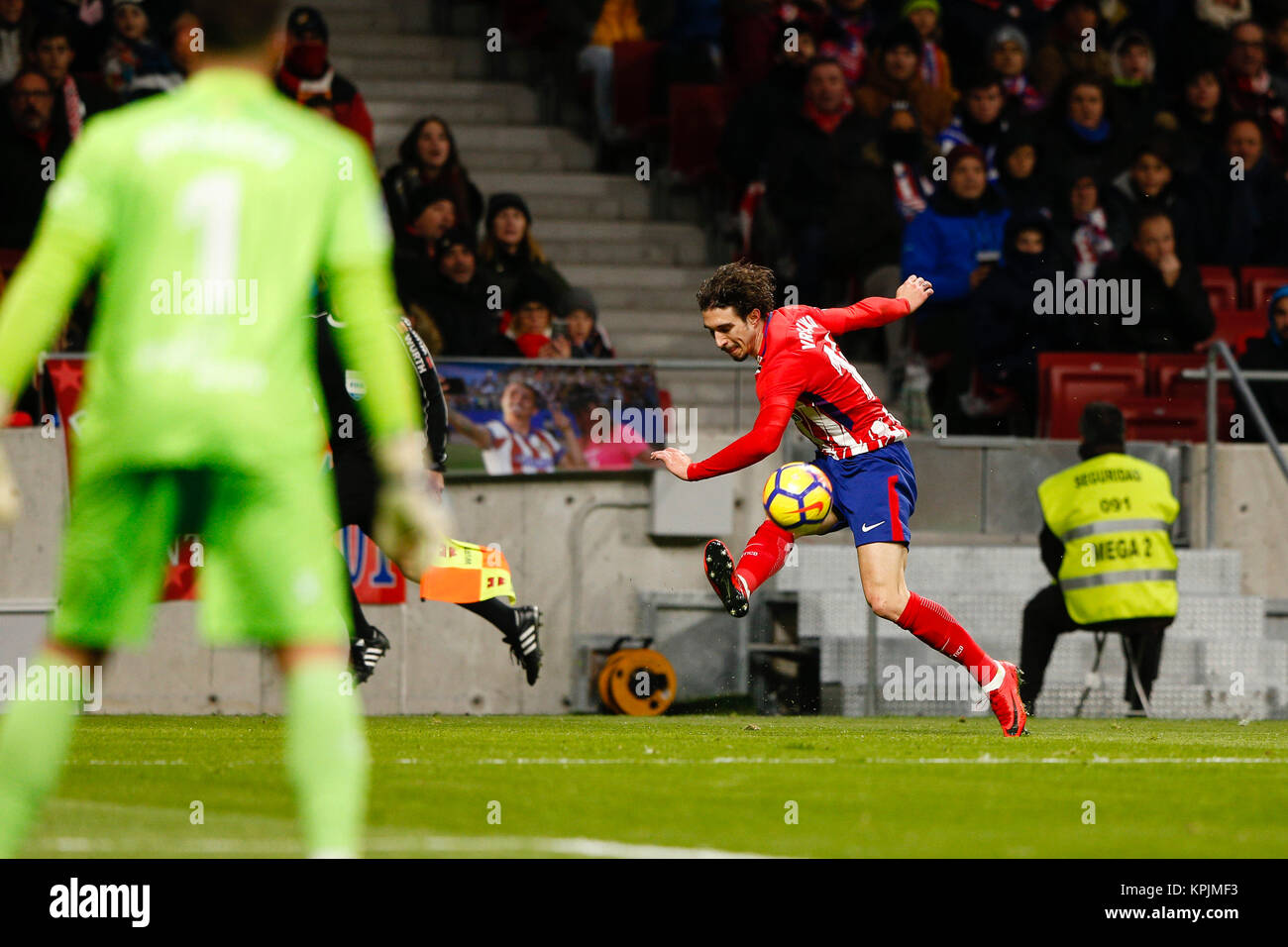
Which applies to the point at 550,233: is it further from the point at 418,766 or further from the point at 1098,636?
the point at 418,766

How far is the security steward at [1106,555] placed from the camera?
11.7 metres

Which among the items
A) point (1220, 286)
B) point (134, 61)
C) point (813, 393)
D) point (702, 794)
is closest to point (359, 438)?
point (813, 393)

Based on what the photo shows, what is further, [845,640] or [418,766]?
[845,640]

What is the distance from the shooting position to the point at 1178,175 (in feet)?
52.2

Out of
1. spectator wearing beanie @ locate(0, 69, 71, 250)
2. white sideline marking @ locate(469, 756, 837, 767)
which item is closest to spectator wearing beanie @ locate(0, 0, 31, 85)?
spectator wearing beanie @ locate(0, 69, 71, 250)

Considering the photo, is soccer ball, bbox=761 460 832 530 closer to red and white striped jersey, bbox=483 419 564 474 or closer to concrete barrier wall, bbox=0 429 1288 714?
concrete barrier wall, bbox=0 429 1288 714

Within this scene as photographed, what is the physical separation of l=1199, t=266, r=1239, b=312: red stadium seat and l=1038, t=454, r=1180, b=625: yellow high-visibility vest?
3818 millimetres

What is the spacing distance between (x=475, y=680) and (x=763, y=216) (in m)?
4.41

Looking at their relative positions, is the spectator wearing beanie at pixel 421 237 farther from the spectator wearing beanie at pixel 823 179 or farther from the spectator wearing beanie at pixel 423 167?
the spectator wearing beanie at pixel 823 179

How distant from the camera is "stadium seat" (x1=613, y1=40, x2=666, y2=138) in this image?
54.8 ft

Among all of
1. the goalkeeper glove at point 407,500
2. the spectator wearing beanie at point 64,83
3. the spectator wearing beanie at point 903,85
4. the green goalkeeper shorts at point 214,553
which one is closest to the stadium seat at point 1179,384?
the spectator wearing beanie at point 903,85

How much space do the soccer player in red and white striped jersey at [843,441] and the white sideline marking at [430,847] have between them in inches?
139

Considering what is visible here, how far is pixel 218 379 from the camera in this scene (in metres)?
4.19
